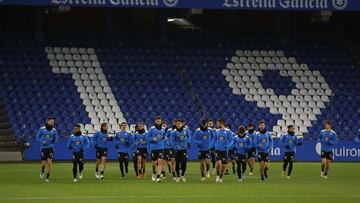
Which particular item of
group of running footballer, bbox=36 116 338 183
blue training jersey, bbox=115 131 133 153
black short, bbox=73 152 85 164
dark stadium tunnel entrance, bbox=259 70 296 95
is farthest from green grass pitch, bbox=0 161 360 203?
dark stadium tunnel entrance, bbox=259 70 296 95

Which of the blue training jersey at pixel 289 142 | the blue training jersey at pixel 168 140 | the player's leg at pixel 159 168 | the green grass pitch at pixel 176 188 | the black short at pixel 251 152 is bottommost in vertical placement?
the green grass pitch at pixel 176 188

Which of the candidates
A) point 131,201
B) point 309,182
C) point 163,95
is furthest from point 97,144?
point 163,95

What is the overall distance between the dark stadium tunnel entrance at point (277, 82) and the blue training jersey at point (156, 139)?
20199 millimetres

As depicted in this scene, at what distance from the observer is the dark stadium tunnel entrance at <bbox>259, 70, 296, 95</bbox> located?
50094 millimetres

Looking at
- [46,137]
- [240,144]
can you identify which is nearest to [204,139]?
[240,144]

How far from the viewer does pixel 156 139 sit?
99.9 feet

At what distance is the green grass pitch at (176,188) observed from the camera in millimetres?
23250

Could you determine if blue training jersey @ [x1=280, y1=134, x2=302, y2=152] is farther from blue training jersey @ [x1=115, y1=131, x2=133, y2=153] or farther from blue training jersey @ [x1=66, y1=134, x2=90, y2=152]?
blue training jersey @ [x1=66, y1=134, x2=90, y2=152]

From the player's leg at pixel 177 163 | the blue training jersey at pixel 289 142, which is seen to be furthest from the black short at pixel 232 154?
the player's leg at pixel 177 163

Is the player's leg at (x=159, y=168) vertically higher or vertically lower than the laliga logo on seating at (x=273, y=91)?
lower

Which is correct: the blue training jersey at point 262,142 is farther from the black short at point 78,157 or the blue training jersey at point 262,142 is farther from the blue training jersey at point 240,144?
the black short at point 78,157

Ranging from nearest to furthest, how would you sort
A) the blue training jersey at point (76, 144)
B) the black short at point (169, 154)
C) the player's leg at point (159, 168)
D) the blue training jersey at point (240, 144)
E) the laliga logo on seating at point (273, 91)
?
the player's leg at point (159, 168)
the blue training jersey at point (76, 144)
the black short at point (169, 154)
the blue training jersey at point (240, 144)
the laliga logo on seating at point (273, 91)

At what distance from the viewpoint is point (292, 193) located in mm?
25297

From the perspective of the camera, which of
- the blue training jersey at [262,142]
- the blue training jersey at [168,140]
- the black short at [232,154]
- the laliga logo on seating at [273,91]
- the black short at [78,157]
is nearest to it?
the blue training jersey at [168,140]
